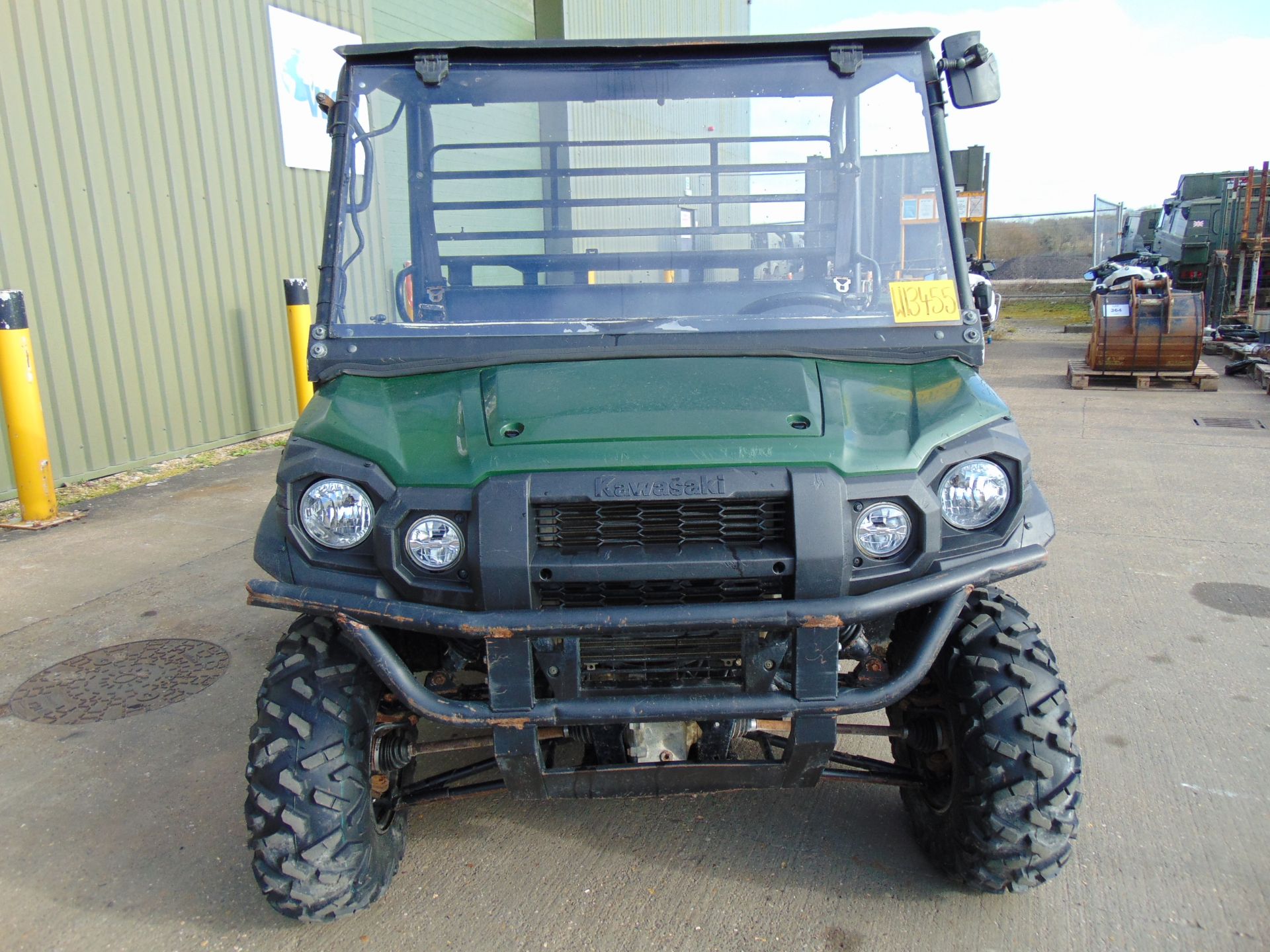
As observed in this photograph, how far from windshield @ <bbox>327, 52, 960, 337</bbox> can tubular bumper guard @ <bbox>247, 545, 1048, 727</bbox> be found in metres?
0.95

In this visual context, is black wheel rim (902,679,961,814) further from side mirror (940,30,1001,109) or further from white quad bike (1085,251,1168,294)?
white quad bike (1085,251,1168,294)

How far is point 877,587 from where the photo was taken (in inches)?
90.6

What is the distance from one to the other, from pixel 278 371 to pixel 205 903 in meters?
7.44

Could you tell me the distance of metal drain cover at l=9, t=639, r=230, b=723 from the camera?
3.73 meters

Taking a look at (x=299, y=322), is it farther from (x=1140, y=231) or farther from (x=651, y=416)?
(x=1140, y=231)

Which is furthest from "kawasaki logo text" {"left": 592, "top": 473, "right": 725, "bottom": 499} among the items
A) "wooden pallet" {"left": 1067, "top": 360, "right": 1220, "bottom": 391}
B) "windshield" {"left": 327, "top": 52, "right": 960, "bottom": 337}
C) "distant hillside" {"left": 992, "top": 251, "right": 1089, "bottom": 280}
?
"distant hillside" {"left": 992, "top": 251, "right": 1089, "bottom": 280}

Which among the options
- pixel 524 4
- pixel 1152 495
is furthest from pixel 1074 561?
pixel 524 4

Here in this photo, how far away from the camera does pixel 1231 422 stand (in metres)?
9.45

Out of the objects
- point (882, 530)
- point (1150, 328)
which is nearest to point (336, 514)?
point (882, 530)

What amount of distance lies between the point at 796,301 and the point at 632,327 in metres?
A: 0.57

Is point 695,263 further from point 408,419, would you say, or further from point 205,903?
point 205,903

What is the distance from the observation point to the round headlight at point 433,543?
2271 millimetres

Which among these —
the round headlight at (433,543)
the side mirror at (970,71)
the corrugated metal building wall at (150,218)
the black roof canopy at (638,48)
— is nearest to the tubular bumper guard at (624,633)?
the round headlight at (433,543)

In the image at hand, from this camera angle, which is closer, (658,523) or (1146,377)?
(658,523)
